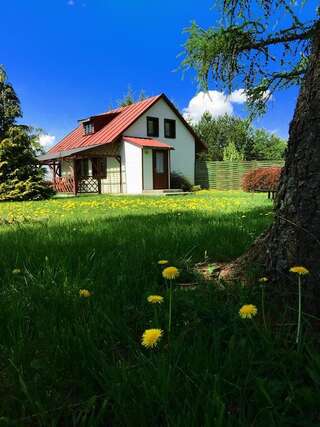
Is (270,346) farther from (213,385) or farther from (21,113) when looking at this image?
(21,113)

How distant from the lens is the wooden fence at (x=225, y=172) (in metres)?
24.7

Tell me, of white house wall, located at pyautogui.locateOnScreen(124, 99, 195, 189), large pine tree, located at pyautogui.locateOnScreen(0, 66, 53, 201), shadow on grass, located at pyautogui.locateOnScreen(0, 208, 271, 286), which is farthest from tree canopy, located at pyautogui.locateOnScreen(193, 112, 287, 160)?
shadow on grass, located at pyautogui.locateOnScreen(0, 208, 271, 286)

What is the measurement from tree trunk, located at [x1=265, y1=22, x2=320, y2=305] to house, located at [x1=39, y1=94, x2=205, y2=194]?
20.1 m

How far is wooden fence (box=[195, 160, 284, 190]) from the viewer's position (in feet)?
80.9

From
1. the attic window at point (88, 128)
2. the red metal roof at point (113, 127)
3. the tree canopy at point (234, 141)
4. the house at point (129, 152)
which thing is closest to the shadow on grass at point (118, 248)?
the house at point (129, 152)

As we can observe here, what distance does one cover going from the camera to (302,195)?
70.4 inches

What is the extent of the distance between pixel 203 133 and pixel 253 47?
5916 centimetres

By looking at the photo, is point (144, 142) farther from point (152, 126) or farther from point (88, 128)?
point (88, 128)

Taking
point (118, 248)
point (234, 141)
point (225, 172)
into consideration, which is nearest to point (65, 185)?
point (225, 172)

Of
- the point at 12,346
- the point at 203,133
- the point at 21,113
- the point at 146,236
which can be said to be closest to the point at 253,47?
the point at 146,236

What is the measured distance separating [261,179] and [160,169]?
7048 mm

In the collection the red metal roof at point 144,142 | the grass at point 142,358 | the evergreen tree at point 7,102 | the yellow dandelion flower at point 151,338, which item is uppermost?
the evergreen tree at point 7,102

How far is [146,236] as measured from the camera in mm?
3680

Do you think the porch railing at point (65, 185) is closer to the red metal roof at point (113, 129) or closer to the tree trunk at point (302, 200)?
the red metal roof at point (113, 129)
